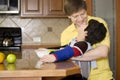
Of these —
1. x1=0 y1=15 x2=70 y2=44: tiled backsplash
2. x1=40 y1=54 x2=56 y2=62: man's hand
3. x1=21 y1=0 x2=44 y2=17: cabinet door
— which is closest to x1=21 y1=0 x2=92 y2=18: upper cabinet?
x1=21 y1=0 x2=44 y2=17: cabinet door

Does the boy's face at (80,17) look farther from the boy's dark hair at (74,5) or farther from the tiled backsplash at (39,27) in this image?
the tiled backsplash at (39,27)

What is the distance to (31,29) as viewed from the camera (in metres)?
4.14

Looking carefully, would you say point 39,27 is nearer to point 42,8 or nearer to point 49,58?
point 42,8

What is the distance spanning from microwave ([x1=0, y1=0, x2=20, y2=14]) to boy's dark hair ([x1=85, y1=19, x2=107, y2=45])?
2.54 meters

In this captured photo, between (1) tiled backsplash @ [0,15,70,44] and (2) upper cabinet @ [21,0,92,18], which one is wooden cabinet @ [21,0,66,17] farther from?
(1) tiled backsplash @ [0,15,70,44]

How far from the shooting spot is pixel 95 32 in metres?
1.32

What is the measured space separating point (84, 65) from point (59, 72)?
1.16 feet

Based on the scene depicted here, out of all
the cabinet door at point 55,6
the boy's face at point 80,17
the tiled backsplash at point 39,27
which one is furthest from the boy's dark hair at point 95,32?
the tiled backsplash at point 39,27

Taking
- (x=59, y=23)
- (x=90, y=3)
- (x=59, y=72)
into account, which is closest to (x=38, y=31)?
(x=59, y=23)

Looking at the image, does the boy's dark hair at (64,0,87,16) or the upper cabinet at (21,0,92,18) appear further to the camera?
the upper cabinet at (21,0,92,18)

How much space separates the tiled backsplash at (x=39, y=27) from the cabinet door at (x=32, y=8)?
1.01ft

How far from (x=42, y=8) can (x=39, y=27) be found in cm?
42

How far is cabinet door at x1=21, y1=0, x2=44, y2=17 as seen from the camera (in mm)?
3814

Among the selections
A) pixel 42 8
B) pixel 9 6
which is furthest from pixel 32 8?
pixel 9 6
